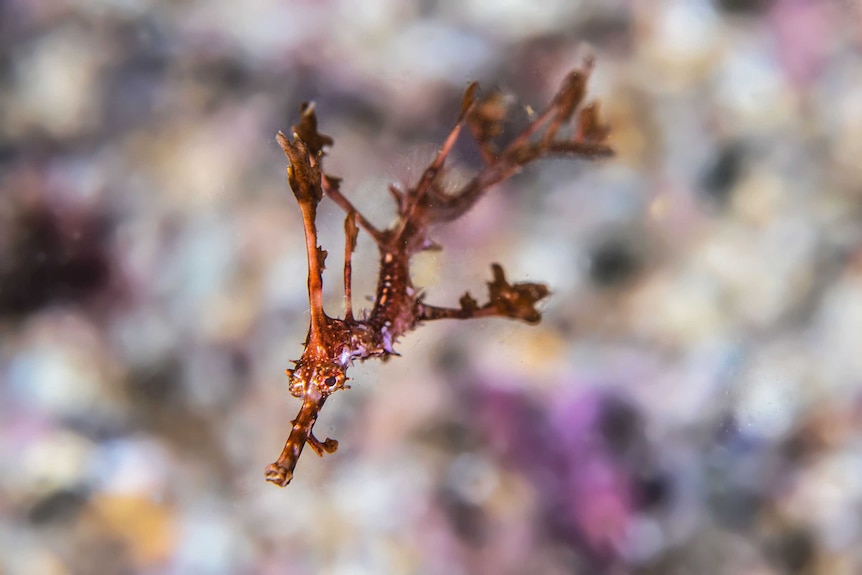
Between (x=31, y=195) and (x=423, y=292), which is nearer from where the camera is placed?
(x=423, y=292)

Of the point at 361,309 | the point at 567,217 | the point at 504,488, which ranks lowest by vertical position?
the point at 504,488

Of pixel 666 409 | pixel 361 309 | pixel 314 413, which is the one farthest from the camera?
pixel 666 409

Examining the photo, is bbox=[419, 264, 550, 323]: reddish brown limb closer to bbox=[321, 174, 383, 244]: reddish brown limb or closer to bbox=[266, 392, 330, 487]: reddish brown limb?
bbox=[321, 174, 383, 244]: reddish brown limb

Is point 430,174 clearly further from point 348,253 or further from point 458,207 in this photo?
point 348,253

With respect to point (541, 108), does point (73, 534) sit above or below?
below

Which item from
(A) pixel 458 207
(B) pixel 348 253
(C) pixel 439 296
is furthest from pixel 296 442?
(A) pixel 458 207

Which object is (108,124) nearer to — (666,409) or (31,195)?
(31,195)

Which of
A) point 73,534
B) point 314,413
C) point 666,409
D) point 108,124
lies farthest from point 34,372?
point 666,409
